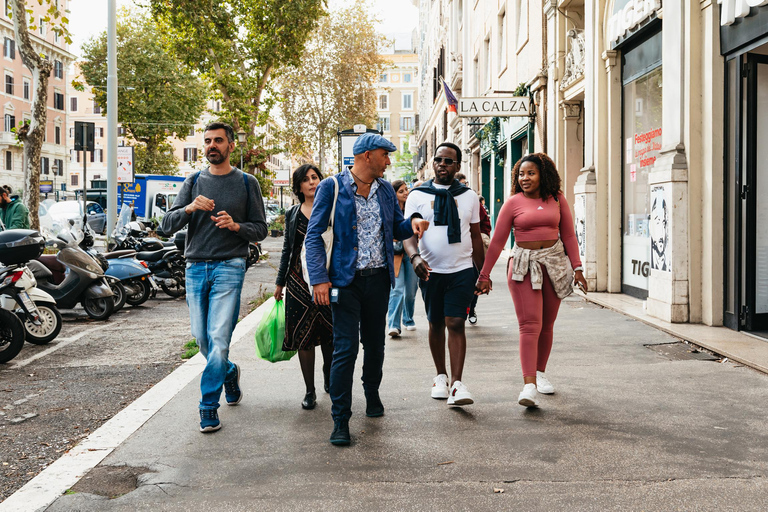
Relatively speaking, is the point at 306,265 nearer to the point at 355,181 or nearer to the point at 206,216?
the point at 355,181

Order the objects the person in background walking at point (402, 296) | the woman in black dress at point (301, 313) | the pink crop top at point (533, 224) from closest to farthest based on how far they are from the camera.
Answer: the woman in black dress at point (301, 313) < the pink crop top at point (533, 224) < the person in background walking at point (402, 296)

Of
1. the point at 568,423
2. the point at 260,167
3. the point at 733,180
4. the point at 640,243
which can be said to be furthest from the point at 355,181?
the point at 260,167

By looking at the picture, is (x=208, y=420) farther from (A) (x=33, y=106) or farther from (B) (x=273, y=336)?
(A) (x=33, y=106)

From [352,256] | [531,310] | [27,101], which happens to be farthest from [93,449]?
[27,101]

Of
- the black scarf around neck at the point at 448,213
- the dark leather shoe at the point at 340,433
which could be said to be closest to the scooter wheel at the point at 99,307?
the black scarf around neck at the point at 448,213

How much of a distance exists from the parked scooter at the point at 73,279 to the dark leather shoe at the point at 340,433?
6.66 m

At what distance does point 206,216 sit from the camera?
506 centimetres

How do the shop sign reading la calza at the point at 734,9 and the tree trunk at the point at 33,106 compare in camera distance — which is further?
the tree trunk at the point at 33,106

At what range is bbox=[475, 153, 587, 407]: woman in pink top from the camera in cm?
534

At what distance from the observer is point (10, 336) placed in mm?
7223

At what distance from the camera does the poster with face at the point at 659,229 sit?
8766 mm

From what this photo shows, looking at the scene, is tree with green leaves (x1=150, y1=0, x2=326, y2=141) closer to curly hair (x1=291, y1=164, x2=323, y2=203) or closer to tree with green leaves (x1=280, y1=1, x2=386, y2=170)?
tree with green leaves (x1=280, y1=1, x2=386, y2=170)

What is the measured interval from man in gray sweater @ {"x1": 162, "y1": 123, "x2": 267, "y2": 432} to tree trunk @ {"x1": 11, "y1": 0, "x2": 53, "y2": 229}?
10.6 metres

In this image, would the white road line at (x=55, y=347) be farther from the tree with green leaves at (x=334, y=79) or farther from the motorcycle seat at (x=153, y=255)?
the tree with green leaves at (x=334, y=79)
